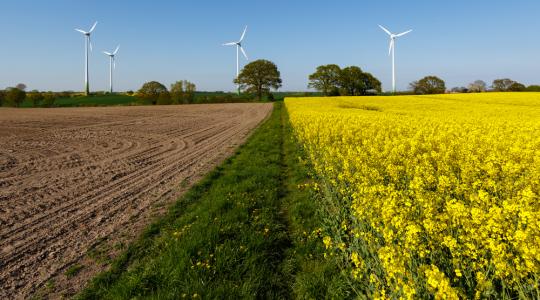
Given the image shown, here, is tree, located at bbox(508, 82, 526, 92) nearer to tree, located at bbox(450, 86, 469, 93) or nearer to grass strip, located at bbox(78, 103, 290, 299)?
tree, located at bbox(450, 86, 469, 93)

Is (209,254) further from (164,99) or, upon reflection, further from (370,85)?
(370,85)

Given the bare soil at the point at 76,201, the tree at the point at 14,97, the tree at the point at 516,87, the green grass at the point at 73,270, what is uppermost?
the tree at the point at 516,87

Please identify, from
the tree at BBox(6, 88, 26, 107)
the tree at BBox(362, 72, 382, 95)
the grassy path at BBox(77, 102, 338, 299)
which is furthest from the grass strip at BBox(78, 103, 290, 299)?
the tree at BBox(362, 72, 382, 95)

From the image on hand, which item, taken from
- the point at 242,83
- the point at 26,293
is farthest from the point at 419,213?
the point at 242,83

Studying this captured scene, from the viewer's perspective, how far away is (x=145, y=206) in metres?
8.00

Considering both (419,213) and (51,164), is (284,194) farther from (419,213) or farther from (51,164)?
(51,164)

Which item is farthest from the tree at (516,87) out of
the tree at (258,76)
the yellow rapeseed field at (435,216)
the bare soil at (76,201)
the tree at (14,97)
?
the tree at (14,97)

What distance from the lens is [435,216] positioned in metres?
4.08

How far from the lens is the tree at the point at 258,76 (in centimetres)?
9656

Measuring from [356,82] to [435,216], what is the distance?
92835 millimetres

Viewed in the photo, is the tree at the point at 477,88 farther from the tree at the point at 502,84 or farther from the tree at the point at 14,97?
the tree at the point at 14,97

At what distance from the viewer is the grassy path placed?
4668 millimetres

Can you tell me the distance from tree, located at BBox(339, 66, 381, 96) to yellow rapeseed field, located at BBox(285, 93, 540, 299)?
81707 millimetres

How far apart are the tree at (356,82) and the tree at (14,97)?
75.7 m
